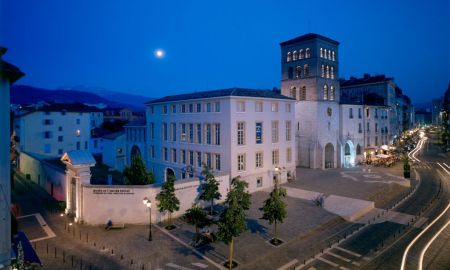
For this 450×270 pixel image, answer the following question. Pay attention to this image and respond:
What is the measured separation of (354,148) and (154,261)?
48231 mm

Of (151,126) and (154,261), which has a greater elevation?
(151,126)

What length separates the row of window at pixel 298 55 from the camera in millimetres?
49844

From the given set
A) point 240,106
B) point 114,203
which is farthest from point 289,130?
point 114,203

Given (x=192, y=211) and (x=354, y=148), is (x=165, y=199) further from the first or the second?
(x=354, y=148)

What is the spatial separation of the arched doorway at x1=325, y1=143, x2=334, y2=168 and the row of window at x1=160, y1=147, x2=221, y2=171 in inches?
1000

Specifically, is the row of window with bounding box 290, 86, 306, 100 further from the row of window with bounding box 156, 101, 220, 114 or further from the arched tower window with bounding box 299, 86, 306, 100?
the row of window with bounding box 156, 101, 220, 114

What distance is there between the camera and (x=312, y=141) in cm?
4978

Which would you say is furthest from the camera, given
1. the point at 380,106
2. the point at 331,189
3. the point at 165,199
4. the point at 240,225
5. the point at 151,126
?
the point at 380,106

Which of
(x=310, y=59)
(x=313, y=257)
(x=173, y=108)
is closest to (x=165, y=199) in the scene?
(x=313, y=257)

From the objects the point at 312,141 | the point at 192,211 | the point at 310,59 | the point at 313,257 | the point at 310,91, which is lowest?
the point at 313,257

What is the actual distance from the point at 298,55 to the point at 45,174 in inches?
1727

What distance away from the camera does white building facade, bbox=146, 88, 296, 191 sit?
3425 centimetres

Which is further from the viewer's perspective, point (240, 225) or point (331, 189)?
point (331, 189)

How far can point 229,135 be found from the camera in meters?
33.6
